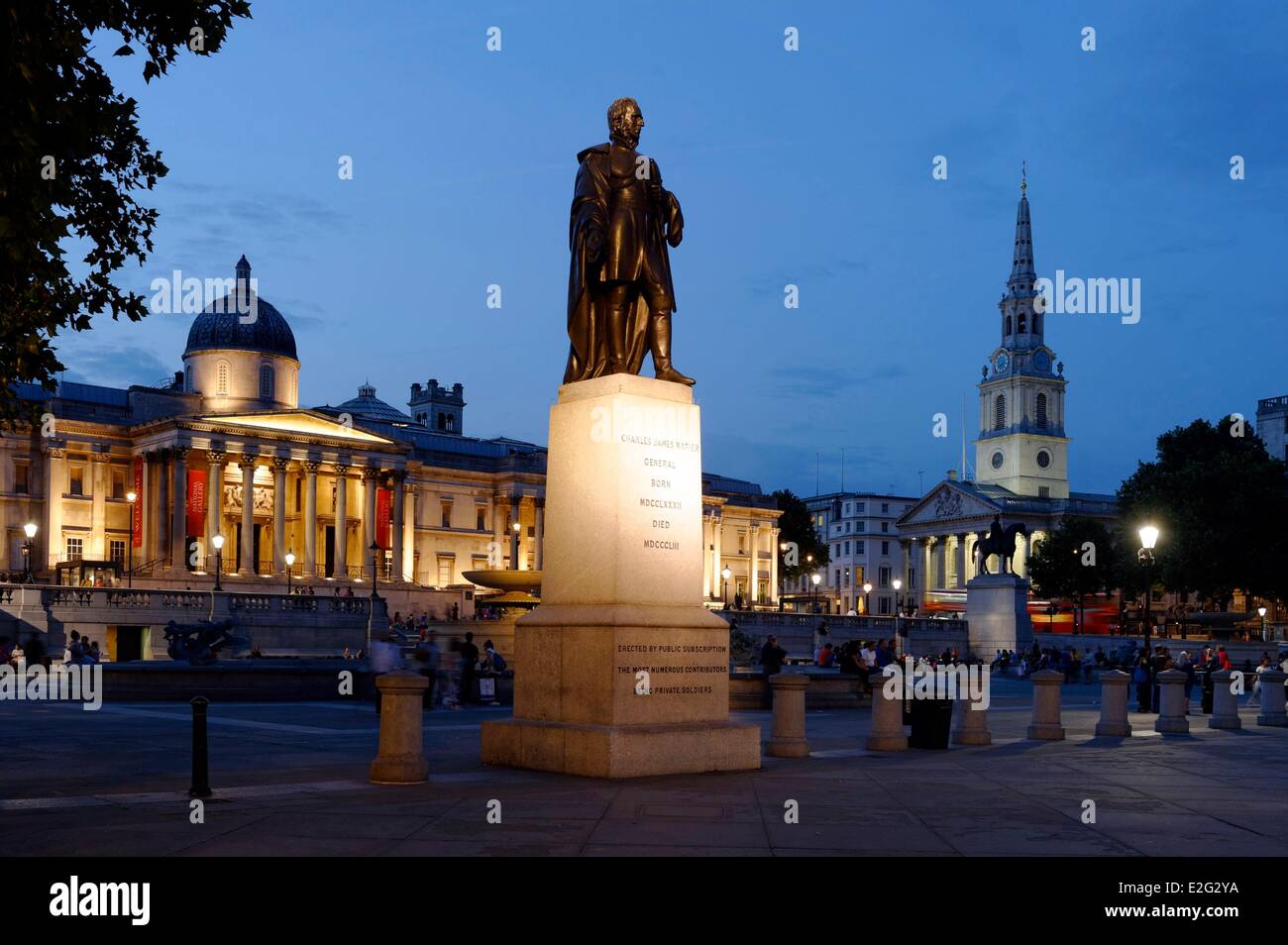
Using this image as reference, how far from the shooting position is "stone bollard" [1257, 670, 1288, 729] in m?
30.6

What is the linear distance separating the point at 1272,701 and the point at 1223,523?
2484 inches

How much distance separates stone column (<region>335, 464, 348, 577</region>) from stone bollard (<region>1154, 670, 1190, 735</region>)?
3103 inches

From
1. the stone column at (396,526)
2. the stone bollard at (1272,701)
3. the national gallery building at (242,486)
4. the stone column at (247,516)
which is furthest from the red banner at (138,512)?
the stone bollard at (1272,701)

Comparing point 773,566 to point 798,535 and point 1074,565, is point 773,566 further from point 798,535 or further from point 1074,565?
point 1074,565

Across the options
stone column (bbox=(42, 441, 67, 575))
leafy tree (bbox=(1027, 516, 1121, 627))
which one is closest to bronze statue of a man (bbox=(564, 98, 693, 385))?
stone column (bbox=(42, 441, 67, 575))

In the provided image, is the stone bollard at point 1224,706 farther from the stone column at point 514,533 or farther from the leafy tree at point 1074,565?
the leafy tree at point 1074,565

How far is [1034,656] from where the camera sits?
196 feet

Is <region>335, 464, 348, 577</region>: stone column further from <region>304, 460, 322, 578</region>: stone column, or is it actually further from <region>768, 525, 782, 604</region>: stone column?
<region>768, 525, 782, 604</region>: stone column

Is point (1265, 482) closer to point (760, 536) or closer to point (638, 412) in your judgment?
point (760, 536)

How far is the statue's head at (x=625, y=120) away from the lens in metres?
16.5

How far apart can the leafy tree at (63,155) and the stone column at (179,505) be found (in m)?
77.5

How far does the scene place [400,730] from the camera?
14.6 m
